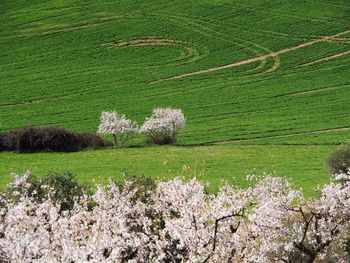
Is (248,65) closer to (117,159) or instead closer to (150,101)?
(150,101)

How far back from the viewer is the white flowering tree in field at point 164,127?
69.7m

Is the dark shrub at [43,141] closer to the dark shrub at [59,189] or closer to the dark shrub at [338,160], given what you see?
the dark shrub at [59,189]

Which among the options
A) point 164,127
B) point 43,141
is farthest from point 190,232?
point 164,127

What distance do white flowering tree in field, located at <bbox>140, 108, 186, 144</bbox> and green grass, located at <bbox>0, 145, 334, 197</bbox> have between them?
334 centimetres

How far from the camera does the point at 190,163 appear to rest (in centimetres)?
5747

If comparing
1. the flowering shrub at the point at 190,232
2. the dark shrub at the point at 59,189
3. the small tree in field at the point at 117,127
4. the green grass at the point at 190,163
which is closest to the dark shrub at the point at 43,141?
the green grass at the point at 190,163

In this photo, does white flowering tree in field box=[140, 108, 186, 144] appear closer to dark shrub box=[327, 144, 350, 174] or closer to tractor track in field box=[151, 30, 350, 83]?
tractor track in field box=[151, 30, 350, 83]

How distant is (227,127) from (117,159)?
59.7 ft

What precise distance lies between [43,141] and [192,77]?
33789mm

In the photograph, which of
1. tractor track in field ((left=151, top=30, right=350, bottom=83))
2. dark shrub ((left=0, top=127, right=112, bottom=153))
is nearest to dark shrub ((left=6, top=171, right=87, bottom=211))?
dark shrub ((left=0, top=127, right=112, bottom=153))

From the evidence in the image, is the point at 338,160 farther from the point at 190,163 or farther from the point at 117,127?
the point at 117,127

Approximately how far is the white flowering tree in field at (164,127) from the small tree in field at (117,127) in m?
1.86

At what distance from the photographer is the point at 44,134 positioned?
67688 millimetres

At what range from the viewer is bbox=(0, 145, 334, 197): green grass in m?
51.4
